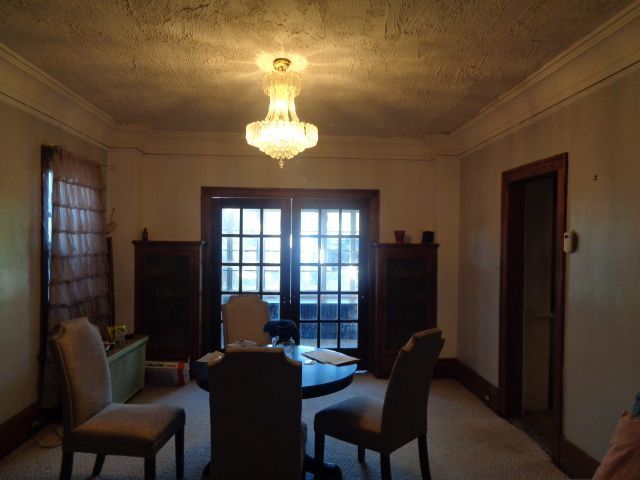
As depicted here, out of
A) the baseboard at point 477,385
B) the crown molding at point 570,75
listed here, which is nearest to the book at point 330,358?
the baseboard at point 477,385

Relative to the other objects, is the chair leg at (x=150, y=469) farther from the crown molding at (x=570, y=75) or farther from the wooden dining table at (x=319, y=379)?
the crown molding at (x=570, y=75)

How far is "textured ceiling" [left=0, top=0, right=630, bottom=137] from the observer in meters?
2.08

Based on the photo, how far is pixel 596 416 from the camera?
2473 millimetres

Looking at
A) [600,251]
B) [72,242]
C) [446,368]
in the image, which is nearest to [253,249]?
[72,242]

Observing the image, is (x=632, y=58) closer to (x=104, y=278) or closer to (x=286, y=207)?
(x=286, y=207)

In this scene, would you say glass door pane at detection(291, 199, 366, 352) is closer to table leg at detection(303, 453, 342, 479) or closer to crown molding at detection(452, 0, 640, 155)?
crown molding at detection(452, 0, 640, 155)

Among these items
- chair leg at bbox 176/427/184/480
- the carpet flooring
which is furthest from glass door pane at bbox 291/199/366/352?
chair leg at bbox 176/427/184/480

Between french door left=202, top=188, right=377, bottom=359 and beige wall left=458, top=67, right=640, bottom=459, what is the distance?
2.05 meters

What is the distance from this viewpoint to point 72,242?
11.2 feet

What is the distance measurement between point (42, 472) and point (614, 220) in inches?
145

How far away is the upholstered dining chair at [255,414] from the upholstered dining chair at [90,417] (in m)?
0.48

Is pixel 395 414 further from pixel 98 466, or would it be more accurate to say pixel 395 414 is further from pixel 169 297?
pixel 169 297

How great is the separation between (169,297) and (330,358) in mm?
2272

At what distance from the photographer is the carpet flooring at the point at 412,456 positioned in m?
2.66
